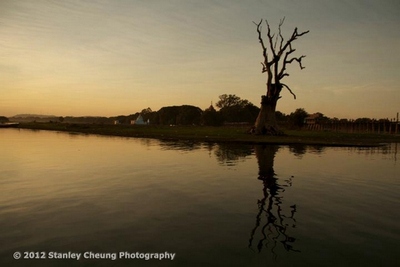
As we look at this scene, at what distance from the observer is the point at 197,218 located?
9.71 meters

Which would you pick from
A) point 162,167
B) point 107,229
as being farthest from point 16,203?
point 162,167

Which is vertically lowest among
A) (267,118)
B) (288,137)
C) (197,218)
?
(197,218)

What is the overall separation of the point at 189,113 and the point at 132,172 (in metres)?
142

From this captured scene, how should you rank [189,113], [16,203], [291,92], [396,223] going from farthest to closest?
1. [189,113]
2. [291,92]
3. [16,203]
4. [396,223]

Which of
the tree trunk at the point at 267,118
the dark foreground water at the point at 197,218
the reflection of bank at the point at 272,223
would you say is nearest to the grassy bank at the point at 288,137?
the tree trunk at the point at 267,118

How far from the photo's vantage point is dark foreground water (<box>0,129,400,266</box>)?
711 cm

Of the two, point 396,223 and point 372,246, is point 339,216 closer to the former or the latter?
point 396,223

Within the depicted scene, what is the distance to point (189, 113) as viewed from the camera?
159000 millimetres

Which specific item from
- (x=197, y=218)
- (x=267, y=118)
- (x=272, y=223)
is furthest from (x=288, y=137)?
(x=197, y=218)

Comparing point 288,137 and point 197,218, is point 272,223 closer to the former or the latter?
point 197,218

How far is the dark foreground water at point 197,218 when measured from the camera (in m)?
7.11

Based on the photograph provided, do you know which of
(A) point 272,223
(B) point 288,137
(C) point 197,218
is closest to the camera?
(A) point 272,223

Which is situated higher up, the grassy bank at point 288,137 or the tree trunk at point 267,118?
the tree trunk at point 267,118

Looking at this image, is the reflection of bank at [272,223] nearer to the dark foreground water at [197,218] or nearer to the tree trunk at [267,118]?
the dark foreground water at [197,218]
